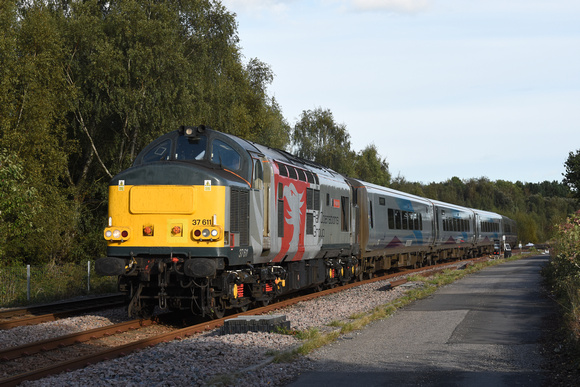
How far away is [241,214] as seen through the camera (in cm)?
1317

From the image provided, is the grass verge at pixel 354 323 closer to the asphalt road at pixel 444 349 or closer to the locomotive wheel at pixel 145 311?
the asphalt road at pixel 444 349

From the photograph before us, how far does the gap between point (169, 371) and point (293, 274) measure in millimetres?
8758

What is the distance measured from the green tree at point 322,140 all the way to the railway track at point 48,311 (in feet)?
162

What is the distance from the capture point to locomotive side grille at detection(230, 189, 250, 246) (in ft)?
42.0

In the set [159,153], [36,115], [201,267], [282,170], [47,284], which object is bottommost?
[47,284]

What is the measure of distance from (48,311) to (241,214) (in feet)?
19.6

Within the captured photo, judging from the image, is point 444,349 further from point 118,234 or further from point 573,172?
point 573,172

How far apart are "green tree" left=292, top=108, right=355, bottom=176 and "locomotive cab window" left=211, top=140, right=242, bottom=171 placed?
52.8 meters

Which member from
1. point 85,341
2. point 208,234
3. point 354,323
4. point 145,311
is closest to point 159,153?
point 208,234

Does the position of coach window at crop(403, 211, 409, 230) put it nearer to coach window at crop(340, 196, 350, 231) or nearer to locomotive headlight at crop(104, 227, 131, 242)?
coach window at crop(340, 196, 350, 231)

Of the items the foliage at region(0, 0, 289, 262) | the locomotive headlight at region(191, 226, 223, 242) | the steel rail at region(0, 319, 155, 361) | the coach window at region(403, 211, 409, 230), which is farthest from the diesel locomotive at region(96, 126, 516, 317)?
the coach window at region(403, 211, 409, 230)

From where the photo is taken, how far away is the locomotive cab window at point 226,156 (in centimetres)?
1342

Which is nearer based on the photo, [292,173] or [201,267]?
[201,267]

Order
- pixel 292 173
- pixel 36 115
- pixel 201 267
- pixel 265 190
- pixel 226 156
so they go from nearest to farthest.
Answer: pixel 201 267
pixel 226 156
pixel 265 190
pixel 292 173
pixel 36 115
